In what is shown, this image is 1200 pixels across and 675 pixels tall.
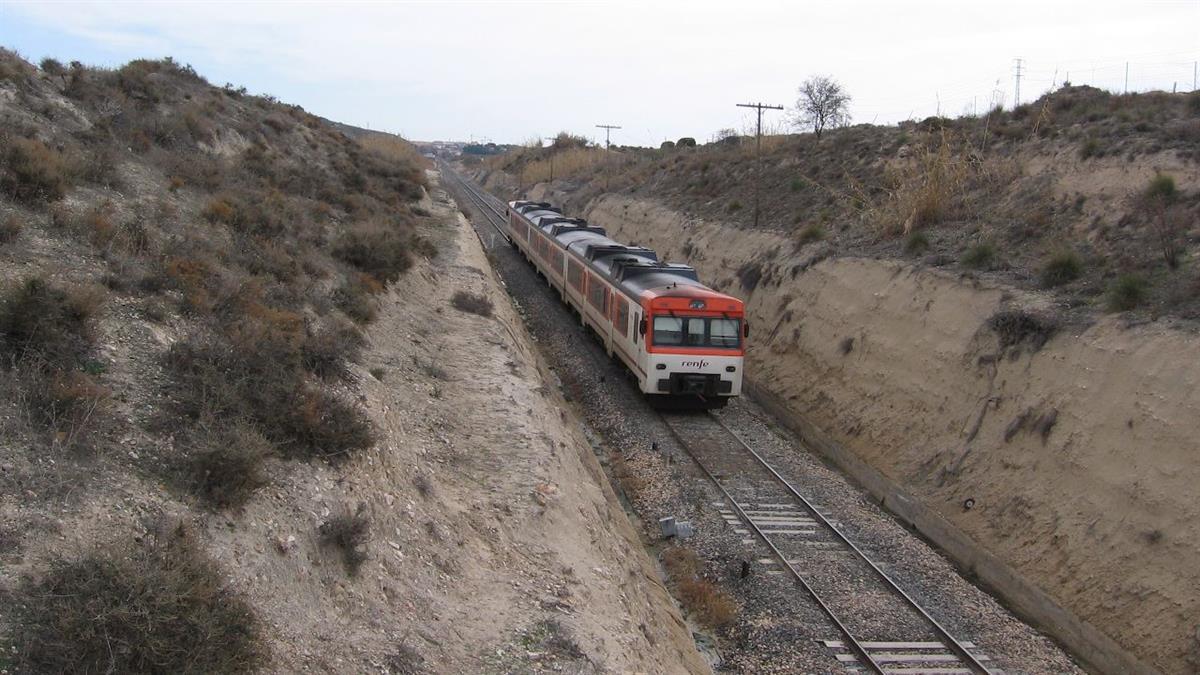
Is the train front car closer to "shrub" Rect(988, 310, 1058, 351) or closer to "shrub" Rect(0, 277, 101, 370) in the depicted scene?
"shrub" Rect(988, 310, 1058, 351)

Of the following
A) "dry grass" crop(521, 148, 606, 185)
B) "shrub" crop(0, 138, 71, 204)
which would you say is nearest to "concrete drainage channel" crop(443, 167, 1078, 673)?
"shrub" crop(0, 138, 71, 204)

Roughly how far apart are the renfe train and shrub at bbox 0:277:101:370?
12.1 meters

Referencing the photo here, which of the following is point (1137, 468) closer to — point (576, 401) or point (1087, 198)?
point (1087, 198)

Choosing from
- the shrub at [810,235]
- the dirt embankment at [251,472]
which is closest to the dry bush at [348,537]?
the dirt embankment at [251,472]

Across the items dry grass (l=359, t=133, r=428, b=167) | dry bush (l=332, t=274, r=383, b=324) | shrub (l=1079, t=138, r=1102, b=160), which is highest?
dry grass (l=359, t=133, r=428, b=167)

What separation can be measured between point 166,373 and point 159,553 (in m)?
3.06

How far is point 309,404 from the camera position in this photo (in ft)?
31.1

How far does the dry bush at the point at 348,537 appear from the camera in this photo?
8242 mm

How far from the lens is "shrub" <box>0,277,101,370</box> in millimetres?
8016

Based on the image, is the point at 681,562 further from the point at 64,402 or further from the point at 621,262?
the point at 621,262

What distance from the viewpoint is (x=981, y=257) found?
1947 centimetres

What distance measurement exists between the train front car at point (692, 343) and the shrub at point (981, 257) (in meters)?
5.28

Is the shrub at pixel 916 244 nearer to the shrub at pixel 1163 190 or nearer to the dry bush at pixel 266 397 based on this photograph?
the shrub at pixel 1163 190

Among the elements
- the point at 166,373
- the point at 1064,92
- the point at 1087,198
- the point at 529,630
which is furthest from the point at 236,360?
the point at 1064,92
